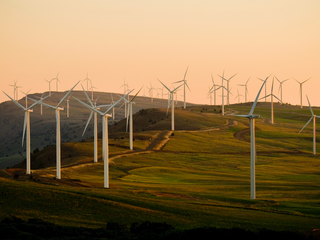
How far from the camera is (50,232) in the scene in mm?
34781

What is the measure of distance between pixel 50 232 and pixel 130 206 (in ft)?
39.7

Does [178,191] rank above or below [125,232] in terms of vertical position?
below

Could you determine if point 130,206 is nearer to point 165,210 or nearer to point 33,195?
point 165,210

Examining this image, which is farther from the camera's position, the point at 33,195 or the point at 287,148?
the point at 287,148

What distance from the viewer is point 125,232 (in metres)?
35.6

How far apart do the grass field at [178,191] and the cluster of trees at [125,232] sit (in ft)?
9.96

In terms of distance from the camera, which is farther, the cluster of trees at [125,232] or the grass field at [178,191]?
the grass field at [178,191]

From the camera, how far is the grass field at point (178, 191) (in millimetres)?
42562

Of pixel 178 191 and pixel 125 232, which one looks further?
pixel 178 191

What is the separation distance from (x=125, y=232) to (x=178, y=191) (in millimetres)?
25864

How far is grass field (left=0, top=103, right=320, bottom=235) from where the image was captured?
1676 inches

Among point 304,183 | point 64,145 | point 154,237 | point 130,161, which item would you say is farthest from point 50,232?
point 64,145

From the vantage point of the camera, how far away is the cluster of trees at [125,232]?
32.5 meters

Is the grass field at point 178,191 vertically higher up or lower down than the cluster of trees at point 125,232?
lower down
